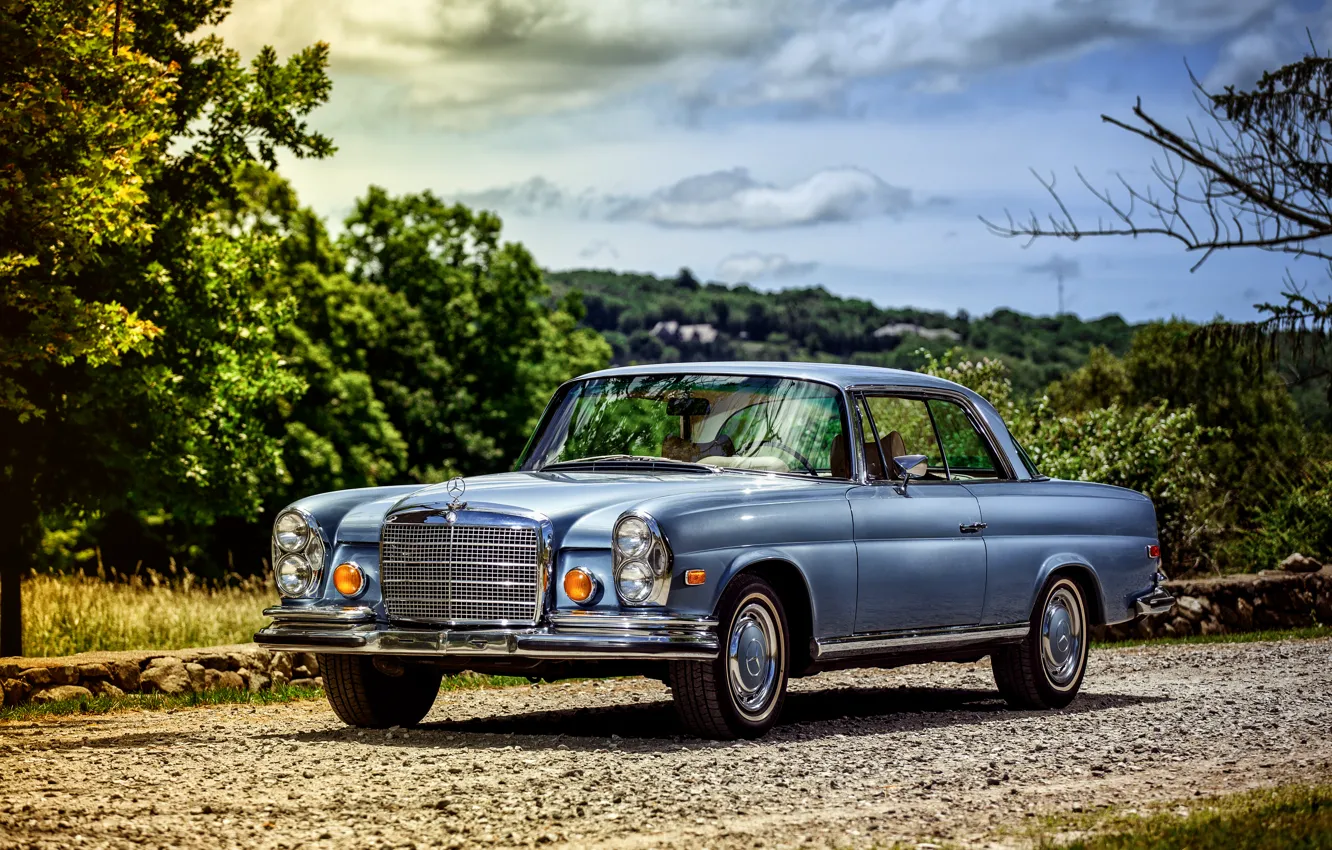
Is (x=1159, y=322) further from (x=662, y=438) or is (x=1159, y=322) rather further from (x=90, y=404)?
(x=662, y=438)

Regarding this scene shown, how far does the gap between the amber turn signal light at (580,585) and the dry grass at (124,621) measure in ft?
30.3

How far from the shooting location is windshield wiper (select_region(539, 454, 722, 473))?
9.98m

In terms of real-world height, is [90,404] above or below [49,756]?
above

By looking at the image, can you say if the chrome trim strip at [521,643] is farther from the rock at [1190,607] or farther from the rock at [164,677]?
the rock at [1190,607]

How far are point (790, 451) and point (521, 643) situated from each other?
220 centimetres

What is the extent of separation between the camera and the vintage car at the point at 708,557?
8836 millimetres

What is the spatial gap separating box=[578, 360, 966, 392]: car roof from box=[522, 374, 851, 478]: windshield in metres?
0.06

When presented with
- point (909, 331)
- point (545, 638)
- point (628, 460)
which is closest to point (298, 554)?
point (545, 638)

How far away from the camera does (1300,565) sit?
69.9ft

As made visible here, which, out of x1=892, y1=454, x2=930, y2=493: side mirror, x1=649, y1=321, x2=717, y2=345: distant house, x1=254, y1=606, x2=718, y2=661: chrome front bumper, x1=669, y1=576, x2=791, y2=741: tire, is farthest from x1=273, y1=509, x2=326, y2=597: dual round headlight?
x1=649, y1=321, x2=717, y2=345: distant house

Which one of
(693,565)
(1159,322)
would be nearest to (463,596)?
(693,565)

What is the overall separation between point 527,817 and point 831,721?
3895mm

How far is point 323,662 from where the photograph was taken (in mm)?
9906

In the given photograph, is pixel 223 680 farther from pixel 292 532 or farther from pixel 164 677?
pixel 292 532
